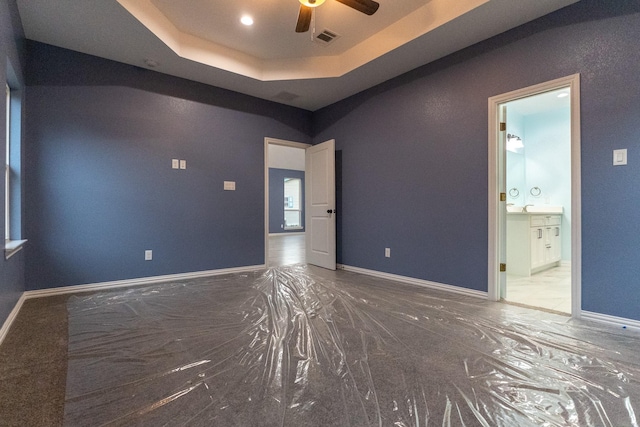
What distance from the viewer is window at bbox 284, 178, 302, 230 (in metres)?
10.9

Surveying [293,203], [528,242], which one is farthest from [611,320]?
[293,203]

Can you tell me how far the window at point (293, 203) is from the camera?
35.6 ft

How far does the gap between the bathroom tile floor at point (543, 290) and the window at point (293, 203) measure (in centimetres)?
796

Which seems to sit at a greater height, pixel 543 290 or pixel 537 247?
pixel 537 247

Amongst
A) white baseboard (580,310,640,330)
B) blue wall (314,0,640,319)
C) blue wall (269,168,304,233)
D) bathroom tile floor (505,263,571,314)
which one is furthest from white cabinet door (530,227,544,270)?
blue wall (269,168,304,233)

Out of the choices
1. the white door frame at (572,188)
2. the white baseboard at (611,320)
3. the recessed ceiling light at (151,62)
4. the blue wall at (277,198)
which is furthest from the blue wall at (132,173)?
the blue wall at (277,198)

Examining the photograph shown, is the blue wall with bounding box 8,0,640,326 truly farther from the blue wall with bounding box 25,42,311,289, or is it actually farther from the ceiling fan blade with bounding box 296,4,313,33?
the ceiling fan blade with bounding box 296,4,313,33

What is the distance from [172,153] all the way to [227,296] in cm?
198

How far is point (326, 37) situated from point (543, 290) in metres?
3.67

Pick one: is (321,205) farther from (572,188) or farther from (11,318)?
(11,318)

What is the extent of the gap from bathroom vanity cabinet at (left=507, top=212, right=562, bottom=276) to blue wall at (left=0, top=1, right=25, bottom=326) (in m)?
5.09

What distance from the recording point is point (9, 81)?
252 centimetres

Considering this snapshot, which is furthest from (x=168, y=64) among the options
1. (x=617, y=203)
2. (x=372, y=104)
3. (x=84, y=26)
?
(x=617, y=203)

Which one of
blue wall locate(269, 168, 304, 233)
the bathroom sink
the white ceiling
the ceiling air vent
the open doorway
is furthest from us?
blue wall locate(269, 168, 304, 233)
